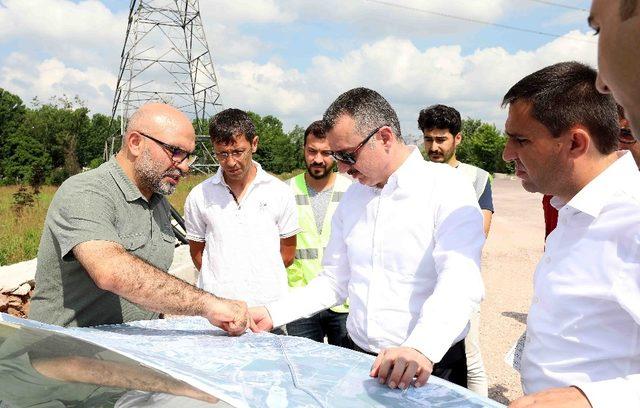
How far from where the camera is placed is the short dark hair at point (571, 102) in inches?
70.4

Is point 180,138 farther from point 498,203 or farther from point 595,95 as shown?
point 498,203

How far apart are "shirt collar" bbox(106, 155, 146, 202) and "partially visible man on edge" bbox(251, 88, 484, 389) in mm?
724

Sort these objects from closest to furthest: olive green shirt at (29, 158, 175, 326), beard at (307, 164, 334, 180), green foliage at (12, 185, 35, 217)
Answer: olive green shirt at (29, 158, 175, 326) < beard at (307, 164, 334, 180) < green foliage at (12, 185, 35, 217)

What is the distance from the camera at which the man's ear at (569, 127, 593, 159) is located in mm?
1786

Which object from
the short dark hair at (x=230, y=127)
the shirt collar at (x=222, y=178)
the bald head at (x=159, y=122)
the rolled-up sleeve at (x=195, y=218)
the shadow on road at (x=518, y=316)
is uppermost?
the short dark hair at (x=230, y=127)

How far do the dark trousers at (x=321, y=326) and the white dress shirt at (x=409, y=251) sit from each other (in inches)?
48.9

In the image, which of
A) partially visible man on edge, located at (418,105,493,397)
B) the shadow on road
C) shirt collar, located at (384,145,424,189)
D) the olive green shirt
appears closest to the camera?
the olive green shirt

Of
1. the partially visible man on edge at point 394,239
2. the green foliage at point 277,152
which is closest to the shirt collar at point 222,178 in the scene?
the partially visible man on edge at point 394,239

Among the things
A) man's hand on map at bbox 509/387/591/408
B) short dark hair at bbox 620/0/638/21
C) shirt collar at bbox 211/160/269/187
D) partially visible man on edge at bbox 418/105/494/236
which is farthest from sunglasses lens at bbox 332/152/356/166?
partially visible man on edge at bbox 418/105/494/236

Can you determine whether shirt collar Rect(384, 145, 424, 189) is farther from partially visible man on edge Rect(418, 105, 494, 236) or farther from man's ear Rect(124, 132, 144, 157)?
partially visible man on edge Rect(418, 105, 494, 236)

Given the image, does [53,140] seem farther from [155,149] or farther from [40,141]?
[155,149]

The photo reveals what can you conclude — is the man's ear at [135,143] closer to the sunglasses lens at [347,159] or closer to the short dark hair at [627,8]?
the sunglasses lens at [347,159]

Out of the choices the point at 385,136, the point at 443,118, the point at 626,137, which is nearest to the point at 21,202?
the point at 443,118

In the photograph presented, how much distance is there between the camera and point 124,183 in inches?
104
